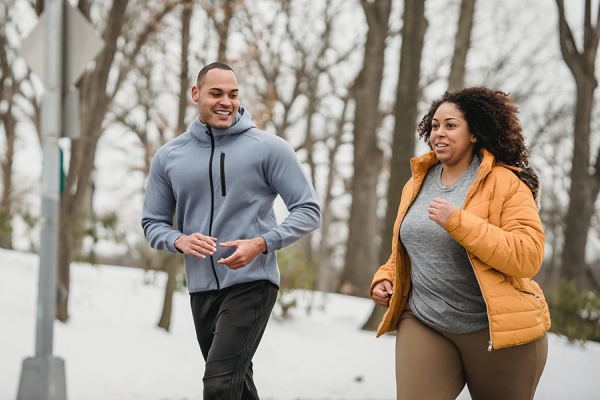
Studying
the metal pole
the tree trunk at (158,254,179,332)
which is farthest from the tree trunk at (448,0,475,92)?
the metal pole

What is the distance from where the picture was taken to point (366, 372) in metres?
9.48

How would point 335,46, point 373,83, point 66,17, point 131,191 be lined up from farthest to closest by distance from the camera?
point 131,191 < point 335,46 < point 373,83 < point 66,17

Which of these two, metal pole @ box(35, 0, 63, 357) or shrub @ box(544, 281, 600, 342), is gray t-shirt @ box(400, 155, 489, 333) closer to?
metal pole @ box(35, 0, 63, 357)

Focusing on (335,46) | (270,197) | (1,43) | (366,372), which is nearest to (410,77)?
(366,372)

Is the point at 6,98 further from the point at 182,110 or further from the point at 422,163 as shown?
the point at 422,163

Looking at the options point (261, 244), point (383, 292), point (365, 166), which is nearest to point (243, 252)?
point (261, 244)

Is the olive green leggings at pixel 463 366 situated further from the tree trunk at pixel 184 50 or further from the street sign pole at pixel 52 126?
the tree trunk at pixel 184 50

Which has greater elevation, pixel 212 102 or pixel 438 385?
pixel 212 102

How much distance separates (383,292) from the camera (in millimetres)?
3832

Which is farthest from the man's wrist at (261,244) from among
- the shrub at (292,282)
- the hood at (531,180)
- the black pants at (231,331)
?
the shrub at (292,282)

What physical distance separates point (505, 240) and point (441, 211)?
29cm

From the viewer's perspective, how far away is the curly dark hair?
3.71m

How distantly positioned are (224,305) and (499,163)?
58.3 inches

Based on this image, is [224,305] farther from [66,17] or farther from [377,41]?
[377,41]
